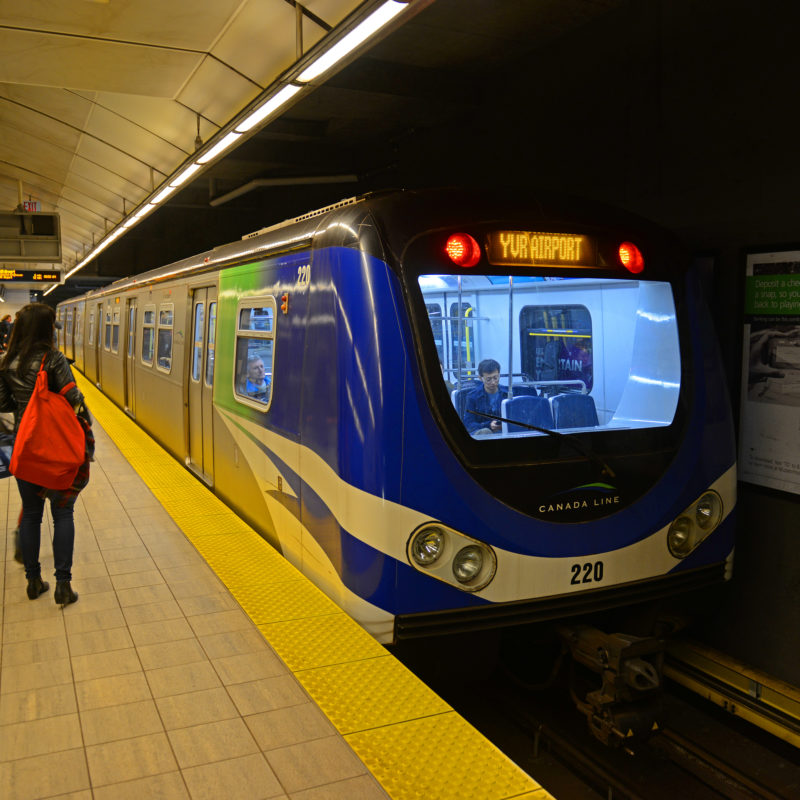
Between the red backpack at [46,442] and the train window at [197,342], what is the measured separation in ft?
8.58

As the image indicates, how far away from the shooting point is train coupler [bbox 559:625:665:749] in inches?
143

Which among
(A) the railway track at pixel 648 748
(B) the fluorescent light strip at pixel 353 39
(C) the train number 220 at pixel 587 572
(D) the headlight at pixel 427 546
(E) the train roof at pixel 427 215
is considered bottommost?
(A) the railway track at pixel 648 748

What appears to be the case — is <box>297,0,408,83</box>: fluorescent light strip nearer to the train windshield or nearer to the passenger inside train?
the train windshield

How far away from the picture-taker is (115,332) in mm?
13586

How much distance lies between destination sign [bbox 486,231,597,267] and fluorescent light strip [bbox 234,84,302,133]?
2008 mm

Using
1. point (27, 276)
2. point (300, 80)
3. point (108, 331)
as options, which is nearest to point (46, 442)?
point (300, 80)

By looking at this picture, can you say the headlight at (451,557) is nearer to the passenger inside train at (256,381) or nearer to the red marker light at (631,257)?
the red marker light at (631,257)

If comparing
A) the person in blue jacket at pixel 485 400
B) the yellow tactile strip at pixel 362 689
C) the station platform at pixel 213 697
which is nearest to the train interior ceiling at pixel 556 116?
the person in blue jacket at pixel 485 400

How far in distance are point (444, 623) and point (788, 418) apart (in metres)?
2.65

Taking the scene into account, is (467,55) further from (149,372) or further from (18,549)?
(18,549)

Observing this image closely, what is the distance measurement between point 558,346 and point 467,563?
122cm

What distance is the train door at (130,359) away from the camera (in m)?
11.2

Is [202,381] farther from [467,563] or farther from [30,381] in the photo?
[467,563]

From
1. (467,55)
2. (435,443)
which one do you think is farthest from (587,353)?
(467,55)
